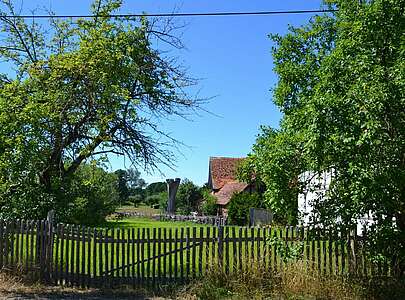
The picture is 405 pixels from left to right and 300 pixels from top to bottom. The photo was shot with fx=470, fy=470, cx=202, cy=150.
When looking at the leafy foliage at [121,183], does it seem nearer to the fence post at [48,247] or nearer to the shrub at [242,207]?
the shrub at [242,207]

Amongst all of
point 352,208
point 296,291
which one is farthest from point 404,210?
point 296,291

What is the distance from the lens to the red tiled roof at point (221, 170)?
5655cm

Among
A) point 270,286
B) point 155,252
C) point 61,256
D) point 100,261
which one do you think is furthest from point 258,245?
point 61,256

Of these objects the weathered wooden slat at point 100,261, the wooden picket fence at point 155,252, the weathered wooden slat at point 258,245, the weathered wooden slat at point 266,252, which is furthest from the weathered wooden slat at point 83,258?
the weathered wooden slat at point 266,252

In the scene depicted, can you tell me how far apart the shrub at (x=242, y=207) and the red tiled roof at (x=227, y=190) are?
420 inches

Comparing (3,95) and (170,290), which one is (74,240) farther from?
(3,95)

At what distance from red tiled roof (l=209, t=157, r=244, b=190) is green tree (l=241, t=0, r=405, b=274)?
1844 inches

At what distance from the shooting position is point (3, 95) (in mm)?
10531

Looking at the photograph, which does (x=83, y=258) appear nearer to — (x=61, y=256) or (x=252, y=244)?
(x=61, y=256)

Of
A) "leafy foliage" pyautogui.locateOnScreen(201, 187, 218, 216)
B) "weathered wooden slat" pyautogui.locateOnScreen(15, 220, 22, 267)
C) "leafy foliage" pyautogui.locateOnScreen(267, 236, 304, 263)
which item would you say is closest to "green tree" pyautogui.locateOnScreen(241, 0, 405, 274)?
"leafy foliage" pyautogui.locateOnScreen(267, 236, 304, 263)

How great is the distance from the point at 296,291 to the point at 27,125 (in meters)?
6.57

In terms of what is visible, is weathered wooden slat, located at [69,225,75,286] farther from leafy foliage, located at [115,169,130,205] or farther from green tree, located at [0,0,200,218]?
leafy foliage, located at [115,169,130,205]

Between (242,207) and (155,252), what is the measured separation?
25.3 m

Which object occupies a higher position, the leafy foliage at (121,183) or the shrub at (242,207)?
the leafy foliage at (121,183)
